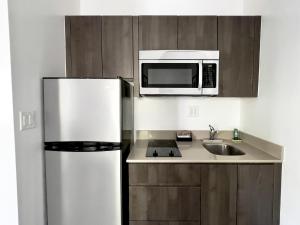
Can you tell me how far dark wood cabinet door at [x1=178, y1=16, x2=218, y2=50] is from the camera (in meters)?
2.13

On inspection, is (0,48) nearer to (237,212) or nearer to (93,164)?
(93,164)

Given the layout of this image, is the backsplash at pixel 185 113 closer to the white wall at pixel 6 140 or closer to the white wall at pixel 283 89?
the white wall at pixel 283 89

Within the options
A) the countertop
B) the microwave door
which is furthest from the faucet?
the microwave door

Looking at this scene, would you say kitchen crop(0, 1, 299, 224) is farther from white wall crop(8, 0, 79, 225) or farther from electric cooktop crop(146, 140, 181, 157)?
electric cooktop crop(146, 140, 181, 157)

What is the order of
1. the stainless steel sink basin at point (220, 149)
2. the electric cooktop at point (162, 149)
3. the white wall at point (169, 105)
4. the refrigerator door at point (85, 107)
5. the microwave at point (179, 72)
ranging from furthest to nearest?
the white wall at point (169, 105) → the stainless steel sink basin at point (220, 149) → the microwave at point (179, 72) → the electric cooktop at point (162, 149) → the refrigerator door at point (85, 107)

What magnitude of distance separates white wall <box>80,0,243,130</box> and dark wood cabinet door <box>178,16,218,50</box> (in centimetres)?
40

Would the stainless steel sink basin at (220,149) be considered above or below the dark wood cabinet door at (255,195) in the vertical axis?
above

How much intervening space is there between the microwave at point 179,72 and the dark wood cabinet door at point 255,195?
765 millimetres

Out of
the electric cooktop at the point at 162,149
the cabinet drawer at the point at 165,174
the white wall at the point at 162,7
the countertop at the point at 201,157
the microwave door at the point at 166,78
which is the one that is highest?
the white wall at the point at 162,7

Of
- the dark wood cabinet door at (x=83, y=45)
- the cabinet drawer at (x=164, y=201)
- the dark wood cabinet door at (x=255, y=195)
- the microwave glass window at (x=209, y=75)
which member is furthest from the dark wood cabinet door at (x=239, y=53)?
the dark wood cabinet door at (x=83, y=45)

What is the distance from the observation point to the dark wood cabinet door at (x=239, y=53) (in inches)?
83.3

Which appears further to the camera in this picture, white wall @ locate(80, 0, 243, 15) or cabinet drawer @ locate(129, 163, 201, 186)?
white wall @ locate(80, 0, 243, 15)

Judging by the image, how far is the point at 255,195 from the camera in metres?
1.81

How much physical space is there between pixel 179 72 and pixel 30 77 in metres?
1.24
